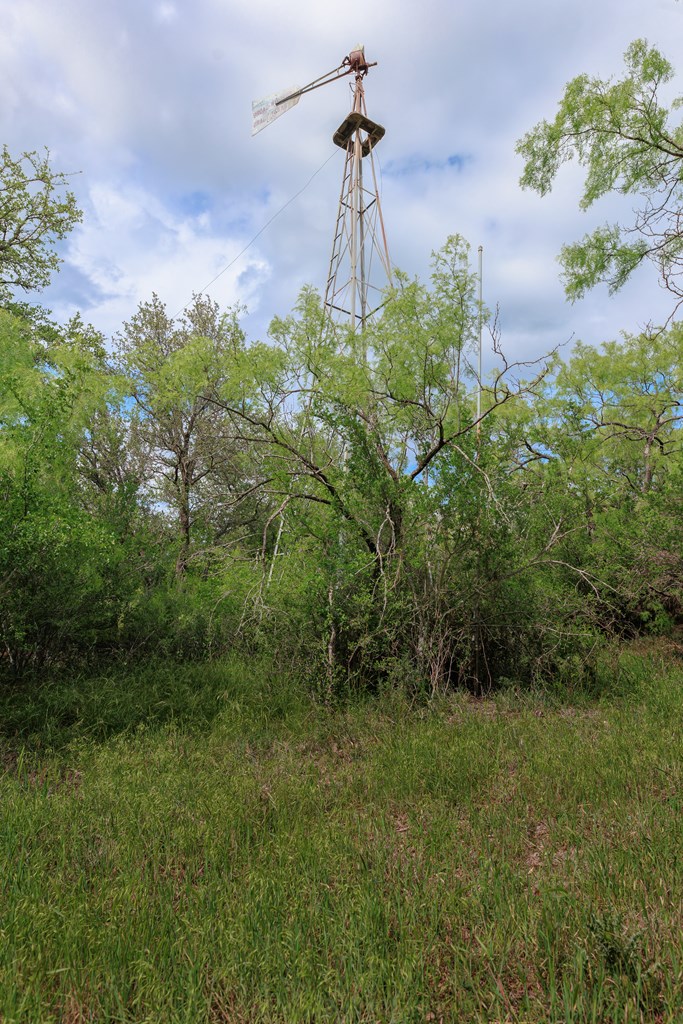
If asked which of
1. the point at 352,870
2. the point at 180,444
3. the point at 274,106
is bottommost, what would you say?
the point at 352,870

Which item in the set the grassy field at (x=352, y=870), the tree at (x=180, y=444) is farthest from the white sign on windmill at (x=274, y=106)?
the grassy field at (x=352, y=870)

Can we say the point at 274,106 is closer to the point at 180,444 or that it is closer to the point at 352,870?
the point at 180,444

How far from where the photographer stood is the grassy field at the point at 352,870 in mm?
1979

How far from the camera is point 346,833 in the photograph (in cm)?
323

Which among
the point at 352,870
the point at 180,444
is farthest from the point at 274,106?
the point at 352,870

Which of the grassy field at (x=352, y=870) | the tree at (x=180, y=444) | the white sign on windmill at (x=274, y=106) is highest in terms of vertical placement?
the white sign on windmill at (x=274, y=106)

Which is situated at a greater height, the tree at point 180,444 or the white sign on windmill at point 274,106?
the white sign on windmill at point 274,106

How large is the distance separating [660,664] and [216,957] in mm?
6772

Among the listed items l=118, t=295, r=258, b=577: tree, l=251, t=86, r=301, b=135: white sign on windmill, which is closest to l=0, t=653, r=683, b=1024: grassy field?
l=118, t=295, r=258, b=577: tree

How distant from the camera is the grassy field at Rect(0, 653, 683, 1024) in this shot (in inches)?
77.9

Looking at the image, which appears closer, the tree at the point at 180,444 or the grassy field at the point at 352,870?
the grassy field at the point at 352,870

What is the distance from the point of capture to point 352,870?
2832 mm

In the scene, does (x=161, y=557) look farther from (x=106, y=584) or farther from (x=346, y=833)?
(x=346, y=833)

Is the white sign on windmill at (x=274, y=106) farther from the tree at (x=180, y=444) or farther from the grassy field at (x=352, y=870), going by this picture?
the grassy field at (x=352, y=870)
